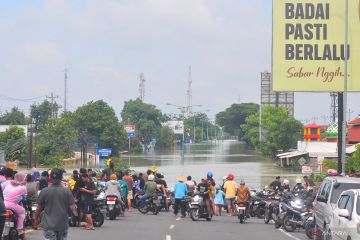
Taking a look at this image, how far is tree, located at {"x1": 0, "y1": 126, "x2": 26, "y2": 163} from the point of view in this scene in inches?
2645

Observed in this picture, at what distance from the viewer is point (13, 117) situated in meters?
130

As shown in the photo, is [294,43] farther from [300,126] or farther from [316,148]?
[300,126]

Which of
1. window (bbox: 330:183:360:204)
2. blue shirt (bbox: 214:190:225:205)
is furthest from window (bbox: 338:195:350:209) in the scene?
blue shirt (bbox: 214:190:225:205)

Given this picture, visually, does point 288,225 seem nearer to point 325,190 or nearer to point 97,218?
point 325,190

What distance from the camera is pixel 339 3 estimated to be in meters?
29.2

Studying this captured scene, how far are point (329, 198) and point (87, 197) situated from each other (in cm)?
707

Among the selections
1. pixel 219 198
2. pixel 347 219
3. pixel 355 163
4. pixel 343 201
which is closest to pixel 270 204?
pixel 219 198

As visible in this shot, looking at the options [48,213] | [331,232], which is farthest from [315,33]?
[48,213]

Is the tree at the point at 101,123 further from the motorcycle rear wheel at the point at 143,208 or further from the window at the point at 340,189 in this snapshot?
the window at the point at 340,189

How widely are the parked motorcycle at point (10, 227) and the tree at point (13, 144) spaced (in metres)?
50.4

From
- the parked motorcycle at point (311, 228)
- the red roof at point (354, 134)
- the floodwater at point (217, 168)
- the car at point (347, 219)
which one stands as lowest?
the floodwater at point (217, 168)

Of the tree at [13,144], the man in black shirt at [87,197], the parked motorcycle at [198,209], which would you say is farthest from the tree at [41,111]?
the man in black shirt at [87,197]

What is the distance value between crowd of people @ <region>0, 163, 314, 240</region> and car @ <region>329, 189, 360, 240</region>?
4.86 metres

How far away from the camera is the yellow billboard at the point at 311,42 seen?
29047mm
